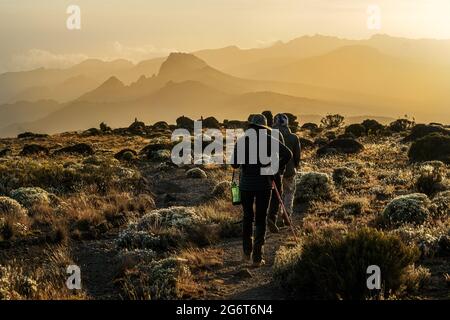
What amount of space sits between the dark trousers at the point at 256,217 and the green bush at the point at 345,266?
116cm

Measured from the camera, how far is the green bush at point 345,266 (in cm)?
695

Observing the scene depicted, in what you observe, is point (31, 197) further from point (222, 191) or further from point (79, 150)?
point (79, 150)

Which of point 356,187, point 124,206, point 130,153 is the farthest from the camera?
point 130,153

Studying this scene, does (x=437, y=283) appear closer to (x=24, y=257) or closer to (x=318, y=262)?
(x=318, y=262)

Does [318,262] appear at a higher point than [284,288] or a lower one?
higher

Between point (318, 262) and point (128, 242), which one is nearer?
point (318, 262)

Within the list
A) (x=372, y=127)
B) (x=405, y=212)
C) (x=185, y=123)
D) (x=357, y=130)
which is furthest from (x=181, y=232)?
(x=185, y=123)

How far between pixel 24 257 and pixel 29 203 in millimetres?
5546

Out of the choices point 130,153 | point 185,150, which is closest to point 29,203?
point 130,153

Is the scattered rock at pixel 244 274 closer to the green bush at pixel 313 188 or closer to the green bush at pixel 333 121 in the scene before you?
the green bush at pixel 313 188

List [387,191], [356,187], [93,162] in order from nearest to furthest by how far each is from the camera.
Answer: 1. [387,191]
2. [356,187]
3. [93,162]

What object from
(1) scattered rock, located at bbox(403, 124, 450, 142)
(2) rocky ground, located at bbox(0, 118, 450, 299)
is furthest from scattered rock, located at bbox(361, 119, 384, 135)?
(2) rocky ground, located at bbox(0, 118, 450, 299)

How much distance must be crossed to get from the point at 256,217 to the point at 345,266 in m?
2.27

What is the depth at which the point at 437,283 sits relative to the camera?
7785 mm
